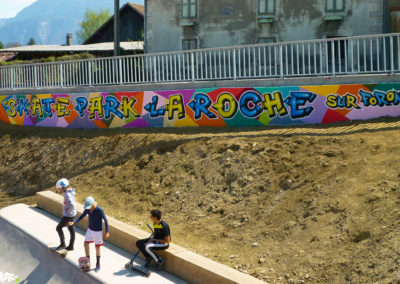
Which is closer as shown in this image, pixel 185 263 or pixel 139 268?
pixel 185 263

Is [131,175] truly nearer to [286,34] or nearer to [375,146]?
[375,146]

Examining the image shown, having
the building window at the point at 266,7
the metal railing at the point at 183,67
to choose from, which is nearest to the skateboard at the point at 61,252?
the metal railing at the point at 183,67

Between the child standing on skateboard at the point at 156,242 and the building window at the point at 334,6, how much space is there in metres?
18.0

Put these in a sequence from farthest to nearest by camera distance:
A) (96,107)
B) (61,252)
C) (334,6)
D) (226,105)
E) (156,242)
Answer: (334,6)
(96,107)
(226,105)
(61,252)
(156,242)

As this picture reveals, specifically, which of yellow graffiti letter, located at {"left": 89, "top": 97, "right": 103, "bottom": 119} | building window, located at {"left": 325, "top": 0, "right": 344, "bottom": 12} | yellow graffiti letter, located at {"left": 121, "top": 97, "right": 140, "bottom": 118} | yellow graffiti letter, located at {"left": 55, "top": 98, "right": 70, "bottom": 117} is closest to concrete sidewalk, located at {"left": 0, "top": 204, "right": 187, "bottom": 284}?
yellow graffiti letter, located at {"left": 121, "top": 97, "right": 140, "bottom": 118}

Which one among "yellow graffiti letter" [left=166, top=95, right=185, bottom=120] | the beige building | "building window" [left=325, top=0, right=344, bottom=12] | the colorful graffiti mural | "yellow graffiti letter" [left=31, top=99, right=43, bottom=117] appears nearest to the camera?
the colorful graffiti mural

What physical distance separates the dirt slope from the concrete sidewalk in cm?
142

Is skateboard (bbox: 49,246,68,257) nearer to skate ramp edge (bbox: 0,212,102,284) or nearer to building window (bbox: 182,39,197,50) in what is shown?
skate ramp edge (bbox: 0,212,102,284)

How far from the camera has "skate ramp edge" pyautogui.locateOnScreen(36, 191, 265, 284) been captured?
29.0ft

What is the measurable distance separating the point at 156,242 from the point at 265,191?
120 inches

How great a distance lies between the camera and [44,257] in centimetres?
1190

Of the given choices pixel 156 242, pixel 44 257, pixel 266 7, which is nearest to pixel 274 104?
pixel 156 242

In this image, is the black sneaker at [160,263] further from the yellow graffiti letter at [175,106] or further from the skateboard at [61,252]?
the yellow graffiti letter at [175,106]

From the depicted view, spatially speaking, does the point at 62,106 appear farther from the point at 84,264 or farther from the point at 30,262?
the point at 84,264
